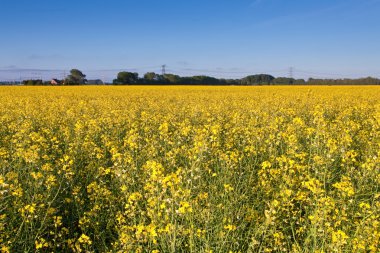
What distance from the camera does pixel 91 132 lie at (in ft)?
23.0

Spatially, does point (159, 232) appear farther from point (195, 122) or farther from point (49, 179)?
point (195, 122)

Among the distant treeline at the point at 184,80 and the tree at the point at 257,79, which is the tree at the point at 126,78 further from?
the tree at the point at 257,79

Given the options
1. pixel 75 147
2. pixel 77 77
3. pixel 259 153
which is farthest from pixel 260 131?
pixel 77 77

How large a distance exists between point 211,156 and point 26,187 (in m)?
2.36

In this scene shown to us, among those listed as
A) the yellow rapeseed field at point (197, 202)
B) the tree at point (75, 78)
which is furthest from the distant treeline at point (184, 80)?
the yellow rapeseed field at point (197, 202)

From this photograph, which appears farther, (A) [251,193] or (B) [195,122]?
(B) [195,122]

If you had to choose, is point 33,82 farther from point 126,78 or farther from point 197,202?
point 197,202

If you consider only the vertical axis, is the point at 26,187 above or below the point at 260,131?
below

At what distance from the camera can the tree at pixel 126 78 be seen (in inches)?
2130

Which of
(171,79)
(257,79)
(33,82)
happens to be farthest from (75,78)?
(257,79)

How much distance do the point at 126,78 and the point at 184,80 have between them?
402 inches

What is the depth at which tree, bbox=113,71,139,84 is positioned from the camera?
178ft

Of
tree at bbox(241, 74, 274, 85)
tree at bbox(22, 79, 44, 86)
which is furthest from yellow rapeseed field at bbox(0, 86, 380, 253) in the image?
tree at bbox(241, 74, 274, 85)

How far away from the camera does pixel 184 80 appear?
2317 inches
